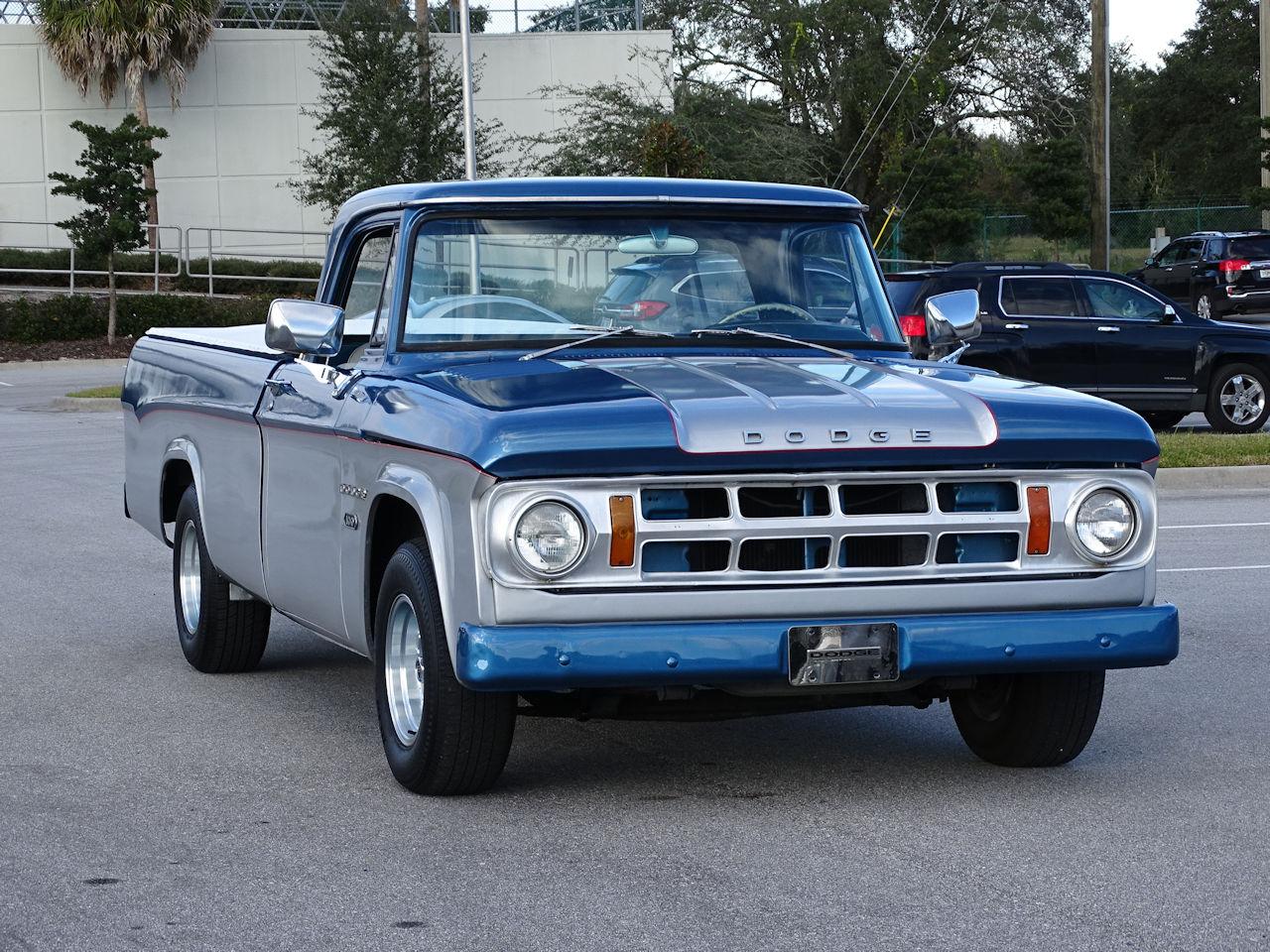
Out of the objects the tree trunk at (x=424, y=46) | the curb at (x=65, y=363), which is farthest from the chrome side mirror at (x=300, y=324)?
the tree trunk at (x=424, y=46)

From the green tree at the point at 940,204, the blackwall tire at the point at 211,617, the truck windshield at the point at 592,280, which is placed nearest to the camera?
the truck windshield at the point at 592,280

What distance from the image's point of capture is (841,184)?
5312cm

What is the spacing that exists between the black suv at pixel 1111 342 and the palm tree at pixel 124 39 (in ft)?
87.3

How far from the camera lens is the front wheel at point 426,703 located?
5664 millimetres

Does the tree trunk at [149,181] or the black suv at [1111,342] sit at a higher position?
the tree trunk at [149,181]

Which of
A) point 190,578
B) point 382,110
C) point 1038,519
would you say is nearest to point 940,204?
point 382,110

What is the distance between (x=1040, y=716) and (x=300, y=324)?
110 inches

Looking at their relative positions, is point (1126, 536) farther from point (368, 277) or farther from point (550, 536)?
point (368, 277)

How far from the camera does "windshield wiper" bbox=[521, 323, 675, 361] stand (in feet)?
21.3

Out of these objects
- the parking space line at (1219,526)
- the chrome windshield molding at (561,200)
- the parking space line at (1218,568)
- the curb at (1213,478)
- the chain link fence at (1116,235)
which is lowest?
the parking space line at (1219,526)

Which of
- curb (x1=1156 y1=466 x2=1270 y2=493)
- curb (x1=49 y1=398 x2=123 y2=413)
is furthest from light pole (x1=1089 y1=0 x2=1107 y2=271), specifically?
curb (x1=49 y1=398 x2=123 y2=413)

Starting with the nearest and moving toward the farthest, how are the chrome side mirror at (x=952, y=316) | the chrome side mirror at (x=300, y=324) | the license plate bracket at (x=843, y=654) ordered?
the license plate bracket at (x=843, y=654) → the chrome side mirror at (x=300, y=324) → the chrome side mirror at (x=952, y=316)

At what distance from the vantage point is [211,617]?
8367mm

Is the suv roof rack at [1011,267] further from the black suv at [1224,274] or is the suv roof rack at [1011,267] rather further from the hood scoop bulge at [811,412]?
the black suv at [1224,274]
